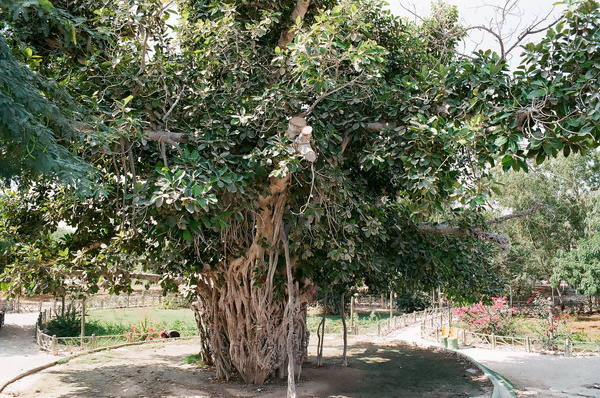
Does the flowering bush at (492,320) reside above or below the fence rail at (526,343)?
above

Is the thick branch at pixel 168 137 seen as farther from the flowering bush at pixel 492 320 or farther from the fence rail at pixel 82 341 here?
the flowering bush at pixel 492 320

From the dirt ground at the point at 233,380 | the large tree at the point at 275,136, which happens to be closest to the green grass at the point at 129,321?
the dirt ground at the point at 233,380

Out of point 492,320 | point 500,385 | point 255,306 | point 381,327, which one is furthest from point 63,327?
point 492,320

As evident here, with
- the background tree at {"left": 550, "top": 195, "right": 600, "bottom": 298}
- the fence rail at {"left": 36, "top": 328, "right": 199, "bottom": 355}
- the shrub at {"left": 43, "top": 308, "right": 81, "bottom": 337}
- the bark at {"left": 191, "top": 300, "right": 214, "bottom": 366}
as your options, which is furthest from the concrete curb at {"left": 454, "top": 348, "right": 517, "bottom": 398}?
the background tree at {"left": 550, "top": 195, "right": 600, "bottom": 298}

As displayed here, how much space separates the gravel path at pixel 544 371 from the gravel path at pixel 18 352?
10.3m

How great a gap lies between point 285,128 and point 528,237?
25554mm

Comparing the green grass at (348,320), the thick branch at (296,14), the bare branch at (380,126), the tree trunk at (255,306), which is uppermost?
the thick branch at (296,14)

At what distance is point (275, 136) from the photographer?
18.7ft

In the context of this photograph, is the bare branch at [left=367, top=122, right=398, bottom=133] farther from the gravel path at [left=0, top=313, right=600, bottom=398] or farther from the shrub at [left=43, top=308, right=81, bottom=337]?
the shrub at [left=43, top=308, right=81, bottom=337]

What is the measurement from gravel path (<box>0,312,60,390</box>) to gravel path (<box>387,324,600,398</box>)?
10.3 metres

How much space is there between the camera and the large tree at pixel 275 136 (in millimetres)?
5188

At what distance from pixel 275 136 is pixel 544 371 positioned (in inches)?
358

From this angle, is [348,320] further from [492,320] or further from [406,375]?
[406,375]

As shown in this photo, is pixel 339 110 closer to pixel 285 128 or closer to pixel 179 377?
pixel 285 128
